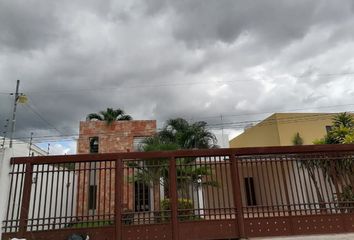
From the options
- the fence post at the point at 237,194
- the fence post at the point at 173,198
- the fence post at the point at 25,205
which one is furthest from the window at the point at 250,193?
the fence post at the point at 25,205

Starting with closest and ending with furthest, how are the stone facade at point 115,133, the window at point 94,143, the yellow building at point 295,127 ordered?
the stone facade at point 115,133
the window at point 94,143
the yellow building at point 295,127

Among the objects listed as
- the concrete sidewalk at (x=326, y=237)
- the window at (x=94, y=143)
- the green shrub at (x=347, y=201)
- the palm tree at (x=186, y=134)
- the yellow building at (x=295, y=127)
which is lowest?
the concrete sidewalk at (x=326, y=237)

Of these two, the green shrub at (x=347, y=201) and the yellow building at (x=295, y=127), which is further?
the yellow building at (x=295, y=127)

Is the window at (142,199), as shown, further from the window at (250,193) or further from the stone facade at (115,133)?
the stone facade at (115,133)

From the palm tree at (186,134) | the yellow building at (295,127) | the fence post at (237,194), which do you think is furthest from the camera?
the yellow building at (295,127)

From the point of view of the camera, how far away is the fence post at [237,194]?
20.2ft

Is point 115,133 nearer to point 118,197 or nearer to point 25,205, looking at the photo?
point 25,205

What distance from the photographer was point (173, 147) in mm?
11078

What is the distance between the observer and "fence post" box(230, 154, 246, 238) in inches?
243

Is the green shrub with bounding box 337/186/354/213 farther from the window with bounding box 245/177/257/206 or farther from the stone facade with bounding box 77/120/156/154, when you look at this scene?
the stone facade with bounding box 77/120/156/154

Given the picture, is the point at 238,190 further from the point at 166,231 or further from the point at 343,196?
the point at 343,196

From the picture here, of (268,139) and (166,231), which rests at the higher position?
(268,139)

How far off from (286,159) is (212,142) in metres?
7.93

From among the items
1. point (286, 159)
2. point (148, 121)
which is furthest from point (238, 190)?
point (148, 121)
